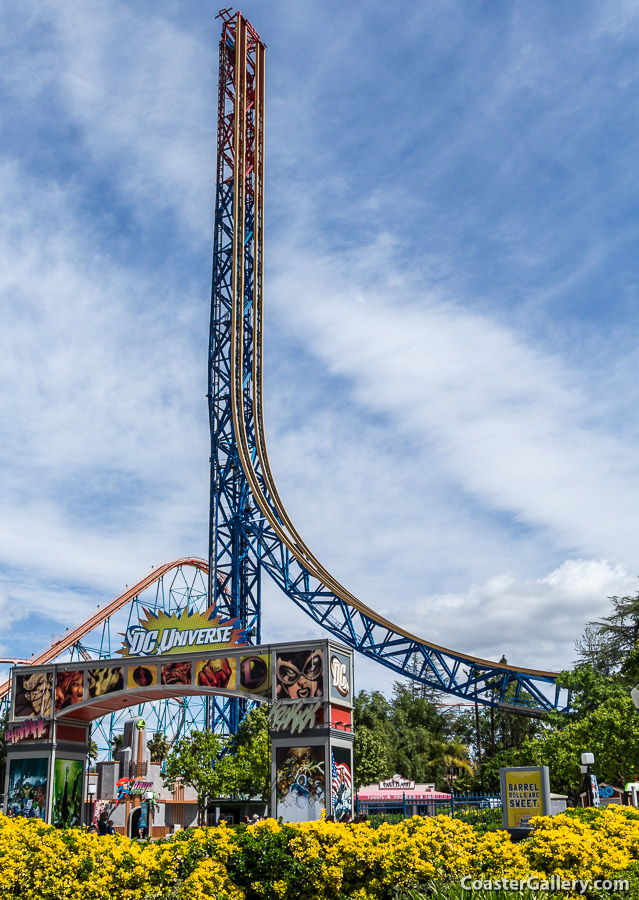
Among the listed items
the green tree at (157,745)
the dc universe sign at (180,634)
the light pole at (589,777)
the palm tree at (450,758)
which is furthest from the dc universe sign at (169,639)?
the palm tree at (450,758)

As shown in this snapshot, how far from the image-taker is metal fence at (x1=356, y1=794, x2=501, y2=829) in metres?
22.9

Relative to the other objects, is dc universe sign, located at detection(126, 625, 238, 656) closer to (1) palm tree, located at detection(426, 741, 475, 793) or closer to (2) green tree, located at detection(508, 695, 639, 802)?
(2) green tree, located at detection(508, 695, 639, 802)

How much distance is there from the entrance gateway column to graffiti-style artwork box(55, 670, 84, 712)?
0.11ft

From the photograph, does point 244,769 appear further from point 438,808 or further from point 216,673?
point 216,673

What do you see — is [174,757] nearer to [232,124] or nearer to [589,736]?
[589,736]

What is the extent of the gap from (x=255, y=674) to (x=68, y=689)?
718 centimetres

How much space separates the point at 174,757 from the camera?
115 ft

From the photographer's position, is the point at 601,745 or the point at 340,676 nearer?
the point at 340,676

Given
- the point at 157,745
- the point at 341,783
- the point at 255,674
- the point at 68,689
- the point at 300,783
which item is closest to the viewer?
the point at 300,783

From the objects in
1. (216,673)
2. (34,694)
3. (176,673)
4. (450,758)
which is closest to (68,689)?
(34,694)

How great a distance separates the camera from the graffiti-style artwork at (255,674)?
25000 mm

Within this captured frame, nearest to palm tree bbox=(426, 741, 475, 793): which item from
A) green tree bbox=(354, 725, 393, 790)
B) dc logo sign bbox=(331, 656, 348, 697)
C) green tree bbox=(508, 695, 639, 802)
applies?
green tree bbox=(354, 725, 393, 790)

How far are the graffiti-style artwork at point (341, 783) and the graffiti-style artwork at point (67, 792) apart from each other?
31.6ft

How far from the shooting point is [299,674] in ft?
80.3
